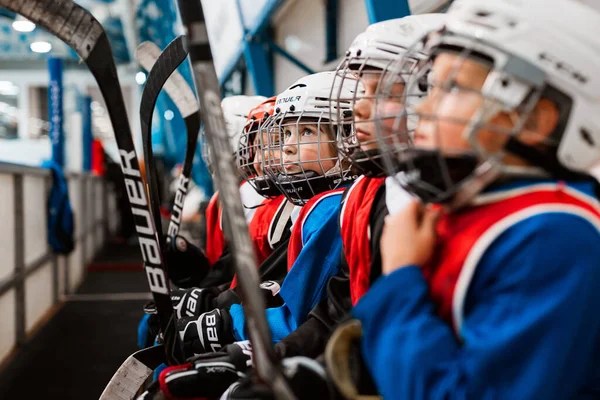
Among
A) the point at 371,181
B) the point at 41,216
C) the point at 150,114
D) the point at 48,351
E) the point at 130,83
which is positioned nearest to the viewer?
the point at 371,181

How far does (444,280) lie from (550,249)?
0.14 meters

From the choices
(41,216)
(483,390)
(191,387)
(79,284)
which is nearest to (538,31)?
(483,390)

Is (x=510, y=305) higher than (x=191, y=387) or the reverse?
higher

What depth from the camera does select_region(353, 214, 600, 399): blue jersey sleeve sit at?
694mm

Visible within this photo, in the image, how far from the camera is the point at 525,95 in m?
0.76

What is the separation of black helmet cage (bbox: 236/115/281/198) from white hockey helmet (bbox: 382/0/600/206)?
90 cm

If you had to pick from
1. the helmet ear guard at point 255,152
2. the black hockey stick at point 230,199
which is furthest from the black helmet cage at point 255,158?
the black hockey stick at point 230,199

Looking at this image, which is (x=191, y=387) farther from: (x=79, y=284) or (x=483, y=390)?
(x=79, y=284)

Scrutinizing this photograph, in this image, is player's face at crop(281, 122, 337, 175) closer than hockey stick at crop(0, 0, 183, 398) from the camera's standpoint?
No

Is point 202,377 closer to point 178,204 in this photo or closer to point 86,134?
point 178,204

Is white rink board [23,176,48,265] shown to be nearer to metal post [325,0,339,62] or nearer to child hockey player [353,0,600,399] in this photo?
metal post [325,0,339,62]

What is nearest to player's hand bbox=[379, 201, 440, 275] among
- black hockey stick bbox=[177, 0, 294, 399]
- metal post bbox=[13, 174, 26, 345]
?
black hockey stick bbox=[177, 0, 294, 399]

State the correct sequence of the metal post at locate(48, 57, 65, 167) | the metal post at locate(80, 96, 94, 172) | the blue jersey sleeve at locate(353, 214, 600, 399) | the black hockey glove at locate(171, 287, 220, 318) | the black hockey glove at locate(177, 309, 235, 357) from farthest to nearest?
the metal post at locate(80, 96, 94, 172) < the metal post at locate(48, 57, 65, 167) < the black hockey glove at locate(171, 287, 220, 318) < the black hockey glove at locate(177, 309, 235, 357) < the blue jersey sleeve at locate(353, 214, 600, 399)

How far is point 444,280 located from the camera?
30.7 inches
